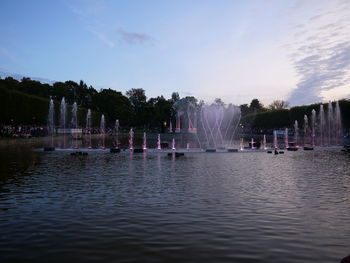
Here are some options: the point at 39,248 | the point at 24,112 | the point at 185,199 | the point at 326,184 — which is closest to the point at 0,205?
the point at 39,248

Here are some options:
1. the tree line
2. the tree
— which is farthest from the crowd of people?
the tree

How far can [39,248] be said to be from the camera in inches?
320

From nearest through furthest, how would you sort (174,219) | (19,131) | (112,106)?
(174,219)
(19,131)
(112,106)

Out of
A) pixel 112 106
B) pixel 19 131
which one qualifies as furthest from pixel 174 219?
pixel 112 106

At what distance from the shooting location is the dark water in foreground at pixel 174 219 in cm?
787

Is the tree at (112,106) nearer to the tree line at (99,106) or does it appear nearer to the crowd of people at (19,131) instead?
the tree line at (99,106)

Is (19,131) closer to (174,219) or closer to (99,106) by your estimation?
(174,219)

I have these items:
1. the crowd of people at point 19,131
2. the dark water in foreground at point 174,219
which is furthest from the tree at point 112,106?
the dark water in foreground at point 174,219

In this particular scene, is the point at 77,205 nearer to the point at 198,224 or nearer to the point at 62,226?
the point at 62,226

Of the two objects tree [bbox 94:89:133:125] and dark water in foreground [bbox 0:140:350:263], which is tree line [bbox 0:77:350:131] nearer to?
tree [bbox 94:89:133:125]

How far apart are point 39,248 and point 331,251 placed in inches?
262

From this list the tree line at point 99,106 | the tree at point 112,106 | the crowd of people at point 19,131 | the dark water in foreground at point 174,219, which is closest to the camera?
the dark water in foreground at point 174,219

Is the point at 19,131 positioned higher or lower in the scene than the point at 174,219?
higher

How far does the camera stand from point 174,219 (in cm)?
1055
